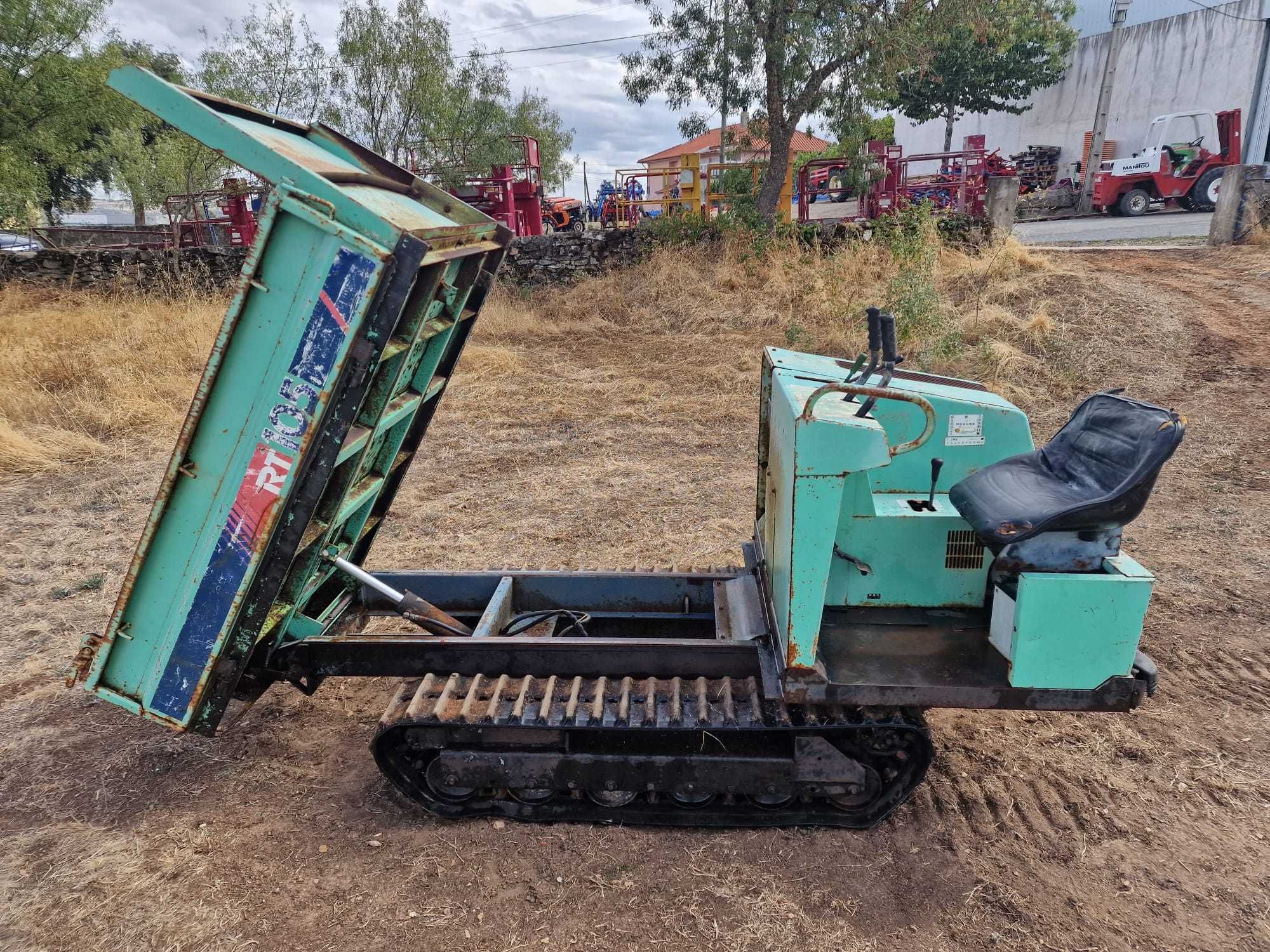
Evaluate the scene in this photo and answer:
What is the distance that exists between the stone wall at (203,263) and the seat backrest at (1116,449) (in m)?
13.7

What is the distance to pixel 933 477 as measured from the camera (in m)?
3.32

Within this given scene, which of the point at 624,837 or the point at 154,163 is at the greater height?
the point at 154,163

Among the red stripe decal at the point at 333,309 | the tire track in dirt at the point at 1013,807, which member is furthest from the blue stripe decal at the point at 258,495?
the tire track in dirt at the point at 1013,807

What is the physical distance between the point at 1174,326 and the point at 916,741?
33.1ft

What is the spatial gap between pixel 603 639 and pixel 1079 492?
6.26 feet

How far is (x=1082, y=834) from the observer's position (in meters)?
3.23

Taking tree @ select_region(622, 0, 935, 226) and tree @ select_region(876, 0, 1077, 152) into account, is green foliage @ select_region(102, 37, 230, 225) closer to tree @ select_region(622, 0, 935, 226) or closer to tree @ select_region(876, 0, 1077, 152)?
tree @ select_region(622, 0, 935, 226)

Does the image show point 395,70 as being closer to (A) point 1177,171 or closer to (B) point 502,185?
(B) point 502,185

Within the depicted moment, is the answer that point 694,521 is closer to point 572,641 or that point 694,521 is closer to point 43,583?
point 572,641

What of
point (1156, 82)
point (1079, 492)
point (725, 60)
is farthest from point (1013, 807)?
point (1156, 82)

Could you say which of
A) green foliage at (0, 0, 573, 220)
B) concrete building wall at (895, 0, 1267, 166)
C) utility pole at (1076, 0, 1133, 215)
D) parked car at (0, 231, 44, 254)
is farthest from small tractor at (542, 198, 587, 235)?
concrete building wall at (895, 0, 1267, 166)

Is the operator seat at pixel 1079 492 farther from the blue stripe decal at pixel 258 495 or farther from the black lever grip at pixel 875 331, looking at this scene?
the blue stripe decal at pixel 258 495

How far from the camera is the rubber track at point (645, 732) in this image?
120 inches

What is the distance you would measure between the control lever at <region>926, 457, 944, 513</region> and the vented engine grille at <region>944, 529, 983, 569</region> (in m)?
0.14
